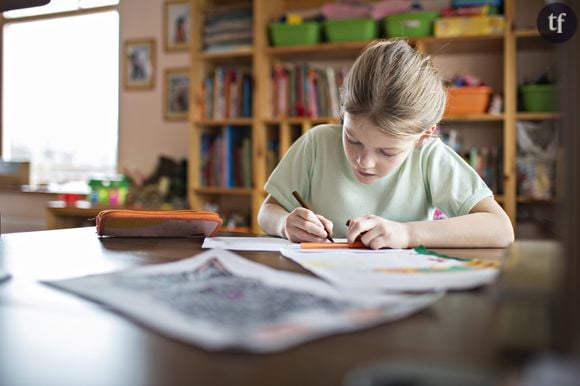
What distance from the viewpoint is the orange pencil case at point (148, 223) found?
1.23 m

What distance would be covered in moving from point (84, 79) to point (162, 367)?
4.07 metres

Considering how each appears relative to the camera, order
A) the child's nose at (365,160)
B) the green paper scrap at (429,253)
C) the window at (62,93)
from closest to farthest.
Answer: the green paper scrap at (429,253) < the child's nose at (365,160) < the window at (62,93)

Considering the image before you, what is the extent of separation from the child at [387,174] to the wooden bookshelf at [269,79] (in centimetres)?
118

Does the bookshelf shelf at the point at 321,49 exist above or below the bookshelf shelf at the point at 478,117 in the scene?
above

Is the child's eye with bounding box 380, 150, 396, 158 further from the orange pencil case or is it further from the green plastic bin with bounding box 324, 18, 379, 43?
the green plastic bin with bounding box 324, 18, 379, 43

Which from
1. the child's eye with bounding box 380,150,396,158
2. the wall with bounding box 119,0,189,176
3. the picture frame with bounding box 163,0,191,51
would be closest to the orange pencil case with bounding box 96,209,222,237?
the child's eye with bounding box 380,150,396,158

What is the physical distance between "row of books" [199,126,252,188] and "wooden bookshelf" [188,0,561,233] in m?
0.05

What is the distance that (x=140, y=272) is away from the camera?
0.73 meters

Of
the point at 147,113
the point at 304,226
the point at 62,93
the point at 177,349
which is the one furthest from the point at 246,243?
the point at 62,93

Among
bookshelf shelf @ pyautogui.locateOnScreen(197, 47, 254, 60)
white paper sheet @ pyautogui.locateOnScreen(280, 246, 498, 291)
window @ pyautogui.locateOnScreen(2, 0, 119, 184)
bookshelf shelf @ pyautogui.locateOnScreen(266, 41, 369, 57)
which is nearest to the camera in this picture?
white paper sheet @ pyautogui.locateOnScreen(280, 246, 498, 291)

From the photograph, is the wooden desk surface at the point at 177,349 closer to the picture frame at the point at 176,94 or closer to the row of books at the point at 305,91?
the row of books at the point at 305,91

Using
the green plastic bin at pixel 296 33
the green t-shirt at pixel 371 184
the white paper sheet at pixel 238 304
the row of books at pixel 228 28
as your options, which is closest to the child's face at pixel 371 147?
the green t-shirt at pixel 371 184

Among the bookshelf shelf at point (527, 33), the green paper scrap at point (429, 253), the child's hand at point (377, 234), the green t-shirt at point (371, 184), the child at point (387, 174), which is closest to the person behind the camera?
the green paper scrap at point (429, 253)

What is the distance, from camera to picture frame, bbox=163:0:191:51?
368 centimetres
